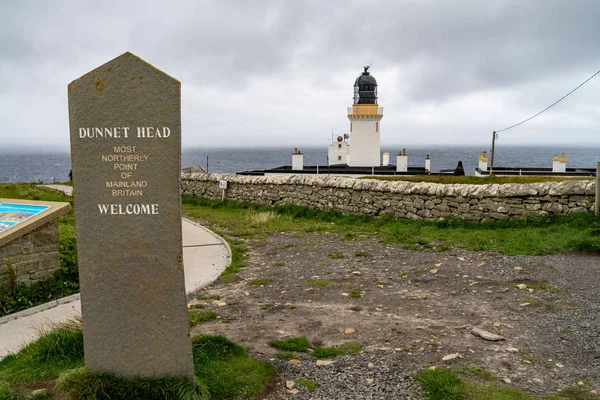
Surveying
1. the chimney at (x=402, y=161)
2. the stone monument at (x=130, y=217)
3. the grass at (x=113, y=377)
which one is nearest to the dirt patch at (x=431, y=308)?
the grass at (x=113, y=377)

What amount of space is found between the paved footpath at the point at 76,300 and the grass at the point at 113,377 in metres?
0.73

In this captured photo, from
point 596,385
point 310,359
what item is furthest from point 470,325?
point 310,359

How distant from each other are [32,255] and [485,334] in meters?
6.69

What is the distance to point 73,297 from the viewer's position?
755 cm

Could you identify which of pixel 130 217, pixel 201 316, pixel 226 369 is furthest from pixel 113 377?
pixel 201 316

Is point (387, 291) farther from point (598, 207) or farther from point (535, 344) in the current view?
point (598, 207)

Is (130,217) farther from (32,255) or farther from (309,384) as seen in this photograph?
(32,255)

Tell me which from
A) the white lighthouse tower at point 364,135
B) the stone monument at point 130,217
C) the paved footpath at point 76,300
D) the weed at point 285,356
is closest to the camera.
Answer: the stone monument at point 130,217

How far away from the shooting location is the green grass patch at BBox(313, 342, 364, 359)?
17.5ft

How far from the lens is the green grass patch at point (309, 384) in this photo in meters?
4.61

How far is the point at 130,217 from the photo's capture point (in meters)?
4.24

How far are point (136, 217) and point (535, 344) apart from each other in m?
4.48

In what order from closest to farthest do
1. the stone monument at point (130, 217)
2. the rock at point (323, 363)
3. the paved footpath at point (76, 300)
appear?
the stone monument at point (130, 217)
the rock at point (323, 363)
the paved footpath at point (76, 300)

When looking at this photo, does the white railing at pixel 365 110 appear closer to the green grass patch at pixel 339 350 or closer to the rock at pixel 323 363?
the green grass patch at pixel 339 350
